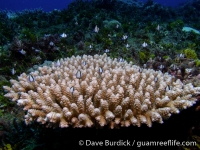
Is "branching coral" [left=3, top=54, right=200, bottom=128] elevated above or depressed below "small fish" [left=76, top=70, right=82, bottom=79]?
below

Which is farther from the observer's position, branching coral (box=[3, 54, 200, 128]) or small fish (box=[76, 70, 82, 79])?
small fish (box=[76, 70, 82, 79])

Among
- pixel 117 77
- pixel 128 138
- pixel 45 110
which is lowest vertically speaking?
pixel 128 138

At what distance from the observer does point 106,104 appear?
3.02 m

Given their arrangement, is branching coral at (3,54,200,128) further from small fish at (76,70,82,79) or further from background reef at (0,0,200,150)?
background reef at (0,0,200,150)

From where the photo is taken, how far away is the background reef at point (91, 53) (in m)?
3.79

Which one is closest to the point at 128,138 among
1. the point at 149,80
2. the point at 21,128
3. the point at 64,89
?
the point at 149,80

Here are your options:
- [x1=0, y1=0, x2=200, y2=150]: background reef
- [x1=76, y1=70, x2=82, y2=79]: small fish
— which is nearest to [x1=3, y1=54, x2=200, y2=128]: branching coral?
[x1=76, y1=70, x2=82, y2=79]: small fish

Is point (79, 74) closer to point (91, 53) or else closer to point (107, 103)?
point (107, 103)

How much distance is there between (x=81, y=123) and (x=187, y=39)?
402 inches

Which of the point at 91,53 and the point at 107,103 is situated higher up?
the point at 91,53

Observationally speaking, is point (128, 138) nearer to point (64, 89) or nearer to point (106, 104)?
point (106, 104)

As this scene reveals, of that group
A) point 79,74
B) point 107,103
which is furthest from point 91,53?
point 107,103

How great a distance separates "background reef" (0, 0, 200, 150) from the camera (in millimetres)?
3795

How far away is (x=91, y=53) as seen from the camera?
27.9ft
